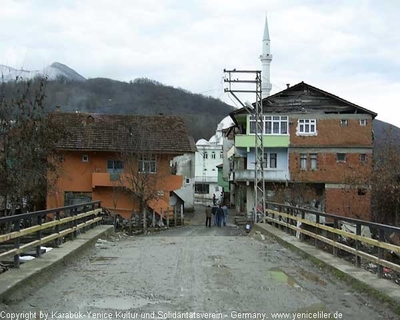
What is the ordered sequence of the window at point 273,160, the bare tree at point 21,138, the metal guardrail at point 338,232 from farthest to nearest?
the window at point 273,160, the bare tree at point 21,138, the metal guardrail at point 338,232

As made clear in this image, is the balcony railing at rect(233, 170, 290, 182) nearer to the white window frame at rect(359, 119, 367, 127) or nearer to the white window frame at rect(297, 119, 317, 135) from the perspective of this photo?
the white window frame at rect(297, 119, 317, 135)

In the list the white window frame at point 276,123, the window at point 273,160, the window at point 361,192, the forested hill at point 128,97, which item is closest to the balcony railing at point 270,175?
the window at point 273,160

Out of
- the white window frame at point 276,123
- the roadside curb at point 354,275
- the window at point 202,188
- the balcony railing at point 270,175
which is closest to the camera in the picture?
the roadside curb at point 354,275

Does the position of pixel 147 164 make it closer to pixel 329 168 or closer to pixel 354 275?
pixel 329 168

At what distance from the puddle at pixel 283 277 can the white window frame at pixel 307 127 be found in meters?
37.8

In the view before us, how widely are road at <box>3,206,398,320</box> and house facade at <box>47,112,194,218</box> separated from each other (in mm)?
28688

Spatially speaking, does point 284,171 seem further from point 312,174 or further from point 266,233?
point 266,233

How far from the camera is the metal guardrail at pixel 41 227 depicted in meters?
8.98

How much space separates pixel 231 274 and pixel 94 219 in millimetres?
9304

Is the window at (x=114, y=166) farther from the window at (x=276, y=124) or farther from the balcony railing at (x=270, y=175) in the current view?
the window at (x=276, y=124)

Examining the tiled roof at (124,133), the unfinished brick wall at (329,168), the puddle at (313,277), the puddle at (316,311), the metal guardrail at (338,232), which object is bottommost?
the puddle at (316,311)

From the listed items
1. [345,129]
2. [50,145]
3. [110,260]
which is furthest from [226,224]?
[110,260]

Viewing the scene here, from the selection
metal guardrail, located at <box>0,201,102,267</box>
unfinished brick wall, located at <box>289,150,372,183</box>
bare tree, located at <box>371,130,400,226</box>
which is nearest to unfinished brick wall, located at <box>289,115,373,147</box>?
unfinished brick wall, located at <box>289,150,372,183</box>

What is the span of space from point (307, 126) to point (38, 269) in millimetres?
40620
